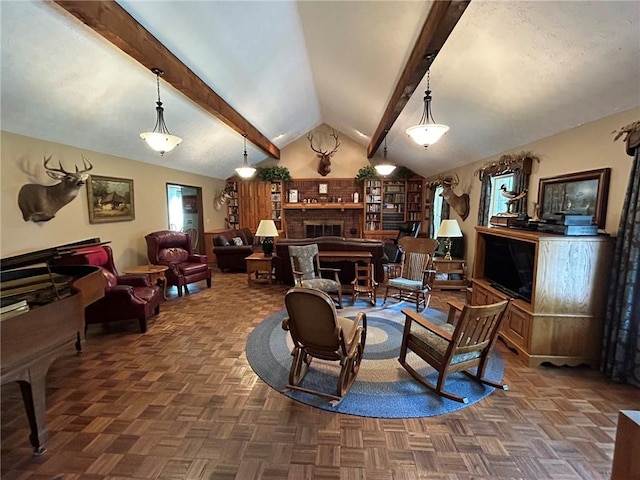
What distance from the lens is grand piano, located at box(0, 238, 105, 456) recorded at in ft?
5.22

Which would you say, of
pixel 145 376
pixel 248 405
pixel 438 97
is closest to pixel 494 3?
pixel 438 97

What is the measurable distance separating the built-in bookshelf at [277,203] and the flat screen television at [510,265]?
6043 millimetres

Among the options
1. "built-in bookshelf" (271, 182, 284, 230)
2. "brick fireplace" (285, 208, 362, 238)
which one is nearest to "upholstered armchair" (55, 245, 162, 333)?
"built-in bookshelf" (271, 182, 284, 230)

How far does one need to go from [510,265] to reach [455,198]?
2.87 m

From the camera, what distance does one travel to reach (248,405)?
227cm

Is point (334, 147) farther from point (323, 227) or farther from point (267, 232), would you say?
point (267, 232)

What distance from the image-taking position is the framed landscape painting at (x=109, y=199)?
4117 millimetres

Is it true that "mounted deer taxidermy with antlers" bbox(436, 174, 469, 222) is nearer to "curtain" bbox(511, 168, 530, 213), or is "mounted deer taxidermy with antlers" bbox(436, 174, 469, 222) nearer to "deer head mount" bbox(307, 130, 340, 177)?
"curtain" bbox(511, 168, 530, 213)

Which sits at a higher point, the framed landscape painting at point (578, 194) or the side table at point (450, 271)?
the framed landscape painting at point (578, 194)

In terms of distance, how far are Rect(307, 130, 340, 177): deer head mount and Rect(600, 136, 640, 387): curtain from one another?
6.53m

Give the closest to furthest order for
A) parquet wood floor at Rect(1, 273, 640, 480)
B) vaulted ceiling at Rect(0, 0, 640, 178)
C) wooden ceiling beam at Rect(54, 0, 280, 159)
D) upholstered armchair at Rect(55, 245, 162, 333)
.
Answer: parquet wood floor at Rect(1, 273, 640, 480) → wooden ceiling beam at Rect(54, 0, 280, 159) → vaulted ceiling at Rect(0, 0, 640, 178) → upholstered armchair at Rect(55, 245, 162, 333)

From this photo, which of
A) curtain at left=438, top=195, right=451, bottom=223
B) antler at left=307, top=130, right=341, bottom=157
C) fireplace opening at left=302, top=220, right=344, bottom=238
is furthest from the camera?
fireplace opening at left=302, top=220, right=344, bottom=238

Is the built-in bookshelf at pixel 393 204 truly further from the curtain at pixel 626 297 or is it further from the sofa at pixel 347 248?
the curtain at pixel 626 297

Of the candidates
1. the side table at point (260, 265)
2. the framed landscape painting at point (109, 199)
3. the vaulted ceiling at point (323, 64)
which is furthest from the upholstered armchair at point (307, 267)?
the framed landscape painting at point (109, 199)
